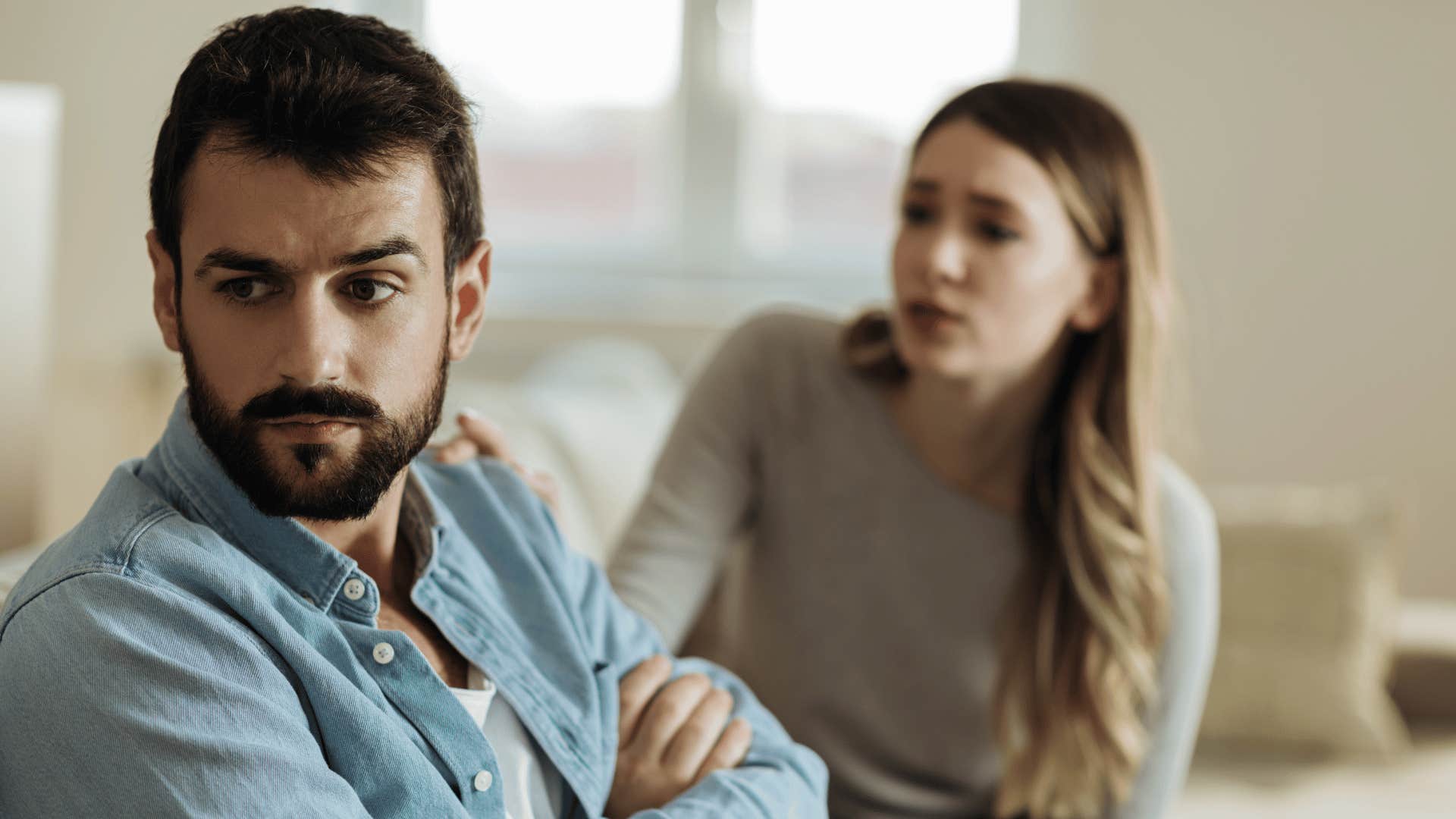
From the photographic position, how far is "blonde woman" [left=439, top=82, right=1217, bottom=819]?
60.7 inches

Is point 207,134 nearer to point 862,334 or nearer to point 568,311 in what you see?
point 862,334

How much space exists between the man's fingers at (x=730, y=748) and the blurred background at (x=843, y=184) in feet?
4.89

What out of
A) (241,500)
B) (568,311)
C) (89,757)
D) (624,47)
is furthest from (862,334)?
(624,47)

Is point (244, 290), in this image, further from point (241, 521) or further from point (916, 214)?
point (916, 214)

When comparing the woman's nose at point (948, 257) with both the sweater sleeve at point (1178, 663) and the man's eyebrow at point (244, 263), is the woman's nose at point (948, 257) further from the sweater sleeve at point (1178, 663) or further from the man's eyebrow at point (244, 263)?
the man's eyebrow at point (244, 263)

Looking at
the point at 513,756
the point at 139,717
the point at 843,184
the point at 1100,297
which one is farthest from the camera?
the point at 843,184

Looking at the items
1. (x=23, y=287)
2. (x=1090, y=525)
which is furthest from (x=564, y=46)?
(x=23, y=287)

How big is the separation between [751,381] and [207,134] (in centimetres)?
98

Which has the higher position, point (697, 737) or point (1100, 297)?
point (1100, 297)

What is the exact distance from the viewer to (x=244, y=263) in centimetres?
77

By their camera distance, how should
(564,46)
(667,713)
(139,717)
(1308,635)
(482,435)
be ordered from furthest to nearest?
(564,46) → (1308,635) → (482,435) → (667,713) → (139,717)

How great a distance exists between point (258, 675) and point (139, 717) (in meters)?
0.07

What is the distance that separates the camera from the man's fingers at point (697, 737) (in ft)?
3.29

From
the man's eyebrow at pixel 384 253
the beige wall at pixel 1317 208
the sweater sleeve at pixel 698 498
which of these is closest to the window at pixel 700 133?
the beige wall at pixel 1317 208
